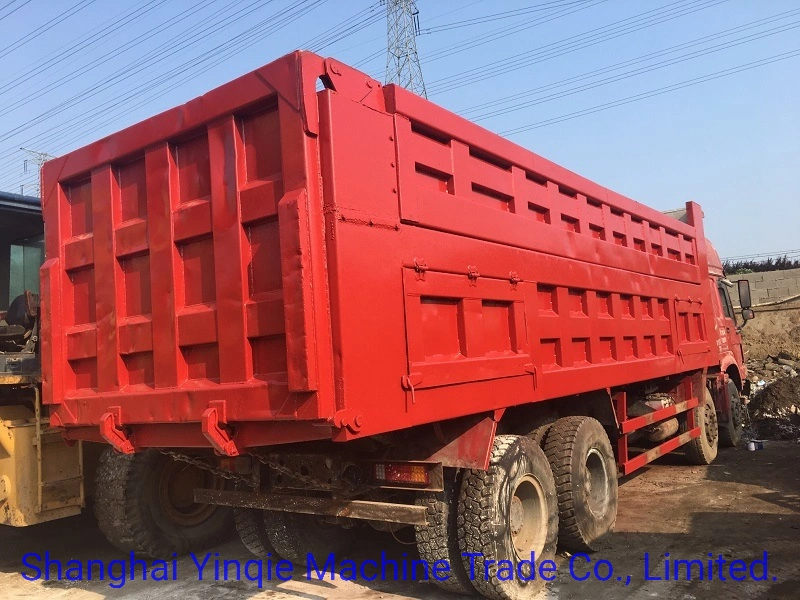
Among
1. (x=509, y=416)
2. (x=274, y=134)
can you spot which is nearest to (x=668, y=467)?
(x=509, y=416)

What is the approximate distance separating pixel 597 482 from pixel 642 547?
0.57m

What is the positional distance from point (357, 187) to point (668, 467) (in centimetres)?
677

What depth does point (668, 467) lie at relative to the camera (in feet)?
26.6

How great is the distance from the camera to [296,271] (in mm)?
2855

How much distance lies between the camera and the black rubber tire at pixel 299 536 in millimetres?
4543

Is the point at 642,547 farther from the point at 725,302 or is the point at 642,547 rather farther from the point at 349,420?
the point at 725,302

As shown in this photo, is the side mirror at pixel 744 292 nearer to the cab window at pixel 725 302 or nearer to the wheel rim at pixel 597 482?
the cab window at pixel 725 302

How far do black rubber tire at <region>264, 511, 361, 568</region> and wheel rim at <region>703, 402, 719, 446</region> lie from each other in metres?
5.43

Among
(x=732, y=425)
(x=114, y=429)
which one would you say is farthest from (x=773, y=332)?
(x=114, y=429)

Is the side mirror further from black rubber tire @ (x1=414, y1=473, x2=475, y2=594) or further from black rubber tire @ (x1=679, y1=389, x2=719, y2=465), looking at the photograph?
black rubber tire @ (x1=414, y1=473, x2=475, y2=594)

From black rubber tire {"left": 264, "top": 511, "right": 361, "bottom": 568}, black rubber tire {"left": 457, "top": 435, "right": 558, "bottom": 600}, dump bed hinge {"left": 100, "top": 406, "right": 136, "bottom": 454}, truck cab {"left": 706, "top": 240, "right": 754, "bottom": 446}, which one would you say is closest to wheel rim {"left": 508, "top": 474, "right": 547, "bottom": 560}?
black rubber tire {"left": 457, "top": 435, "right": 558, "bottom": 600}

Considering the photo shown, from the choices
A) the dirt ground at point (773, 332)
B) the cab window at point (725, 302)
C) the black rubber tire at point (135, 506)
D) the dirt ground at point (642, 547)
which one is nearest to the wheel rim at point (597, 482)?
the dirt ground at point (642, 547)

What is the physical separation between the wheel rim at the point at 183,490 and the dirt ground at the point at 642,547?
0.35 meters

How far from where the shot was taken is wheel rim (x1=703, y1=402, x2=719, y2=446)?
8078mm
